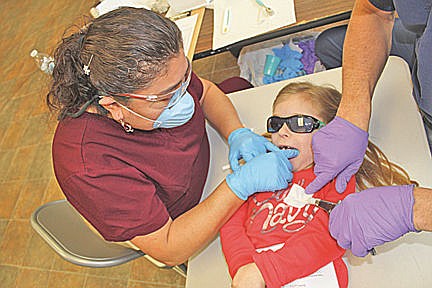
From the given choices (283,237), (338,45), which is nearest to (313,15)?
(338,45)

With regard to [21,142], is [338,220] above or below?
above

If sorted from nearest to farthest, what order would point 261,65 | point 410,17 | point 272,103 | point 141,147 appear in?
1. point 410,17
2. point 141,147
3. point 272,103
4. point 261,65

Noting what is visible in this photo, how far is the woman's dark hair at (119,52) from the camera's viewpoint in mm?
1155

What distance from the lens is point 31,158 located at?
11.2 feet

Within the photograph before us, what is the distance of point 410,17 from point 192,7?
1.35m

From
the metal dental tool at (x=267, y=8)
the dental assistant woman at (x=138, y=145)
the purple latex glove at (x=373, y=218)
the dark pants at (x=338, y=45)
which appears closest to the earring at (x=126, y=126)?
the dental assistant woman at (x=138, y=145)

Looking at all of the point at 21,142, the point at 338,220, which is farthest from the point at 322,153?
the point at 21,142

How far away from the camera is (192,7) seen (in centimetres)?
228

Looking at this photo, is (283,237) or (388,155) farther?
(388,155)

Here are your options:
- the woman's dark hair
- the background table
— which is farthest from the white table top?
the woman's dark hair

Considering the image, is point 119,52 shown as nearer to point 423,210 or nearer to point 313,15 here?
point 423,210

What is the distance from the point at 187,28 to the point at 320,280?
4.40 ft

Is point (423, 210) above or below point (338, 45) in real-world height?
above

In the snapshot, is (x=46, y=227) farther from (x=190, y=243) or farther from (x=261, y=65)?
(x=261, y=65)
